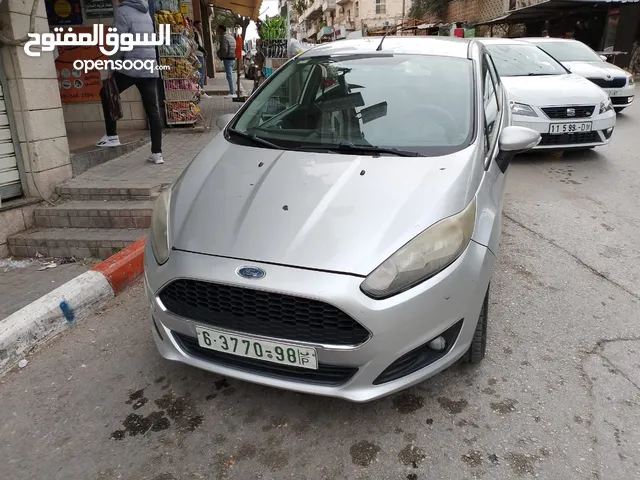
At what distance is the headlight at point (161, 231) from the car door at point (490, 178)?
1.48 meters

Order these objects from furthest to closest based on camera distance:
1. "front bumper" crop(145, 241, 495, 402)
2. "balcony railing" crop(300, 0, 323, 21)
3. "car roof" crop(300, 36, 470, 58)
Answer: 1. "balcony railing" crop(300, 0, 323, 21)
2. "car roof" crop(300, 36, 470, 58)
3. "front bumper" crop(145, 241, 495, 402)

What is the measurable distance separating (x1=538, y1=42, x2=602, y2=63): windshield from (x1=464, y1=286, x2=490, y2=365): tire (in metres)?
8.53

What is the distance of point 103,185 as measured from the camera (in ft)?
16.3

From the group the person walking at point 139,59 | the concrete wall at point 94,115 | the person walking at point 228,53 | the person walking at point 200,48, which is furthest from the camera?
the person walking at point 228,53

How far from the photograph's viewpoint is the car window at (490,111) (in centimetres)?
309

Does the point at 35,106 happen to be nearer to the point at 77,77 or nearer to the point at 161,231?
the point at 77,77

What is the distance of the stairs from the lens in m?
4.48

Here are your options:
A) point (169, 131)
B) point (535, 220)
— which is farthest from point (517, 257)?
point (169, 131)

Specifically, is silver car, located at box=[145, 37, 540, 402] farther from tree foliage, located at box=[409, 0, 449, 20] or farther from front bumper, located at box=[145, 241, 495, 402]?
tree foliage, located at box=[409, 0, 449, 20]

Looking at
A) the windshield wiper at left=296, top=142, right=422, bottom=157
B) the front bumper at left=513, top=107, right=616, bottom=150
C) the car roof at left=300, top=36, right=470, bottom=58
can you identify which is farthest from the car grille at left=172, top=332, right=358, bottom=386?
the front bumper at left=513, top=107, right=616, bottom=150

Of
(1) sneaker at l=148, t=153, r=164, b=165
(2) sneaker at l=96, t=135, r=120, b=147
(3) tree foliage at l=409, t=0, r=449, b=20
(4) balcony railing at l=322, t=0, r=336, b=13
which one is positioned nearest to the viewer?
(1) sneaker at l=148, t=153, r=164, b=165

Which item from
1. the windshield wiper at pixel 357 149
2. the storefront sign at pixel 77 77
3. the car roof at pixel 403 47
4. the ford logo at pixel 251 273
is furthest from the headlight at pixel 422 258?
the storefront sign at pixel 77 77
